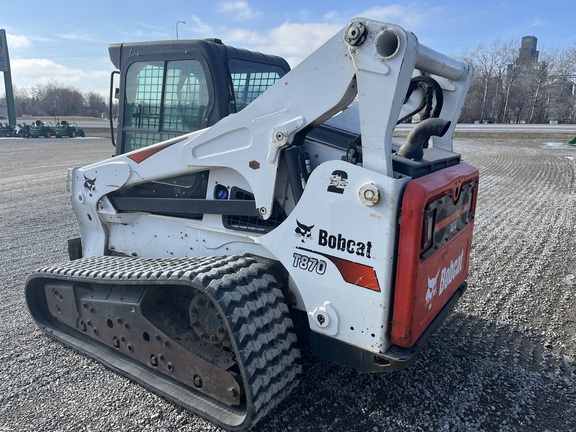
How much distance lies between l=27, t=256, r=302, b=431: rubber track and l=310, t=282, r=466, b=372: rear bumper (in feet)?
0.60

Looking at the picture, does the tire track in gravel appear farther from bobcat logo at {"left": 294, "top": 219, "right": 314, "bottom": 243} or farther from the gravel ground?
bobcat logo at {"left": 294, "top": 219, "right": 314, "bottom": 243}

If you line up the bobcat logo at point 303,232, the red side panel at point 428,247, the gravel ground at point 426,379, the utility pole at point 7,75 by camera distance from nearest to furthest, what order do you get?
the red side panel at point 428,247 → the bobcat logo at point 303,232 → the gravel ground at point 426,379 → the utility pole at point 7,75

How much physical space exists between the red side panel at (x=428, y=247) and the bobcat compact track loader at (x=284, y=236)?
11mm

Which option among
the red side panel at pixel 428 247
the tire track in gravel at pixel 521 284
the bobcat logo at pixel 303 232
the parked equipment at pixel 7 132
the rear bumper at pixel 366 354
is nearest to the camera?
the red side panel at pixel 428 247

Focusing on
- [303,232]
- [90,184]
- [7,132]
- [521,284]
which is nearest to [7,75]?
[7,132]

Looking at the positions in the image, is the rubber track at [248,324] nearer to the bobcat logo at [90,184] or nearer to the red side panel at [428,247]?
the red side panel at [428,247]

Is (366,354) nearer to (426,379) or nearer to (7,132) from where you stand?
(426,379)

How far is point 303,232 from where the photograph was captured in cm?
266

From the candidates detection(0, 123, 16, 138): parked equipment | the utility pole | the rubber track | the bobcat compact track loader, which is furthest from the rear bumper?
the utility pole

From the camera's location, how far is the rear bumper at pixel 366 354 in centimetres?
251

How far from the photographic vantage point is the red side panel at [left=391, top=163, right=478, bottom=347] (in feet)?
7.80

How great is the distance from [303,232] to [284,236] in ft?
0.47

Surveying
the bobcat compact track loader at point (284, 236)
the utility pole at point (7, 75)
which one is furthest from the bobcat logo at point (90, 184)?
the utility pole at point (7, 75)

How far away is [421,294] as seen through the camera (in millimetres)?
2588
